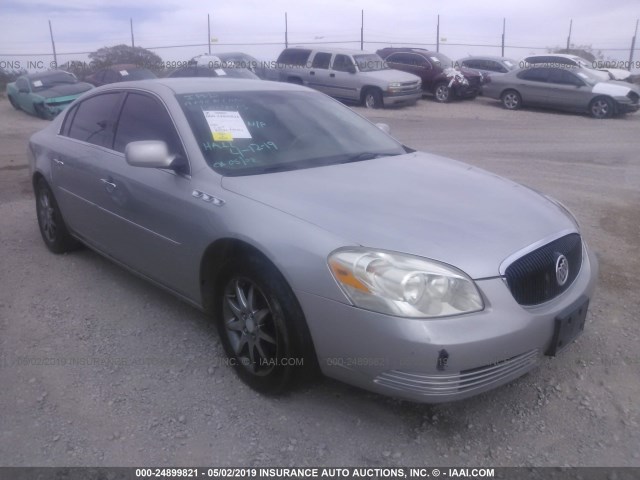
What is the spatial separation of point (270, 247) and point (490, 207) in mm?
1193

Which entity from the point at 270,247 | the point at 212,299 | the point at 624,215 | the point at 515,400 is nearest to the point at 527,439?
the point at 515,400

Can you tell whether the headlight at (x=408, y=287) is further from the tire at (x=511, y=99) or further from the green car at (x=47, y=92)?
the tire at (x=511, y=99)

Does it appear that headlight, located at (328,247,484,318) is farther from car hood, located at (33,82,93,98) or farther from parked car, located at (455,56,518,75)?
parked car, located at (455,56,518,75)

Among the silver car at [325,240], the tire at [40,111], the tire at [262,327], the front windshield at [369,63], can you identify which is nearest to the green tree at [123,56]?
the tire at [40,111]

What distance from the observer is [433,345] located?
99.0 inches

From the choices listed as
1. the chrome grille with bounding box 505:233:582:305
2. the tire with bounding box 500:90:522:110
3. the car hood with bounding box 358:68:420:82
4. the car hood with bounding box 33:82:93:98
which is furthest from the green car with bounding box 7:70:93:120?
the chrome grille with bounding box 505:233:582:305

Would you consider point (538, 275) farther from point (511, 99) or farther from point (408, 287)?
point (511, 99)

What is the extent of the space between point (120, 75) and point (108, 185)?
43.4ft

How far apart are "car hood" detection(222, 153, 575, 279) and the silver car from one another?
11 millimetres

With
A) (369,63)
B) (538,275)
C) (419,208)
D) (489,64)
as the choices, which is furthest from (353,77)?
(538,275)

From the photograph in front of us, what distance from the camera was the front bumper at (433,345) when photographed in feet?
8.35

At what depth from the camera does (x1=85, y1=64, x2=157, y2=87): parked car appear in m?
15.7

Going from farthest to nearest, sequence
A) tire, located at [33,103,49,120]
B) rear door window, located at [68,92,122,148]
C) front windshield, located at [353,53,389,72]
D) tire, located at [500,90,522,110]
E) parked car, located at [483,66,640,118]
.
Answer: tire, located at [500,90,522,110] < front windshield, located at [353,53,389,72] < parked car, located at [483,66,640,118] < tire, located at [33,103,49,120] < rear door window, located at [68,92,122,148]

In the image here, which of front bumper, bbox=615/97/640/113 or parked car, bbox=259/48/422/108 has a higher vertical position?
parked car, bbox=259/48/422/108
